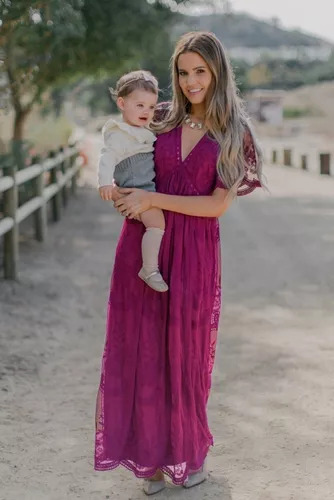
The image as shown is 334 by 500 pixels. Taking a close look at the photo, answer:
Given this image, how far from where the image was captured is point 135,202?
3.58 metres

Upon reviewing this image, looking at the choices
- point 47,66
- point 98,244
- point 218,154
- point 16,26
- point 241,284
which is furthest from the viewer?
point 47,66

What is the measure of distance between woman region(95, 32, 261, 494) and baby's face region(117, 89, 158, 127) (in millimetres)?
106

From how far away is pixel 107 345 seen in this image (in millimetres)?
3783

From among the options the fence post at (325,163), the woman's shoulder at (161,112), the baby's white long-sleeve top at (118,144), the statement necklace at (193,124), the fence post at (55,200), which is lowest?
the fence post at (325,163)

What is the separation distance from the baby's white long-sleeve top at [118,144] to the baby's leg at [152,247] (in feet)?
0.69

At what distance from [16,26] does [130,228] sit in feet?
23.3

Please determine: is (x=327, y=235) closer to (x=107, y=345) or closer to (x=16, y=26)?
(x=16, y=26)

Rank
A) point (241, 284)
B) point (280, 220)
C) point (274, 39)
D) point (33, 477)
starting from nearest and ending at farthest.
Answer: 1. point (33, 477)
2. point (241, 284)
3. point (280, 220)
4. point (274, 39)

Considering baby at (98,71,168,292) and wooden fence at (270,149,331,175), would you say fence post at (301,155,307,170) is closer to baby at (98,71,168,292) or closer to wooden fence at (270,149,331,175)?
wooden fence at (270,149,331,175)

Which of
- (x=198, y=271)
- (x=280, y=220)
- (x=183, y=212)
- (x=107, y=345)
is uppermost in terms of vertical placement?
(x=183, y=212)

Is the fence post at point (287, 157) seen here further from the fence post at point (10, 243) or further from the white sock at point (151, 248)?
the white sock at point (151, 248)

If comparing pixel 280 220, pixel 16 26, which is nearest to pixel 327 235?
pixel 280 220

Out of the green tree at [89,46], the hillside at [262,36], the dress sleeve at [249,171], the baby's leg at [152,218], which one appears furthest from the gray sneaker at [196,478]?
the hillside at [262,36]

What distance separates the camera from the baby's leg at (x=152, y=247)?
3592 mm
